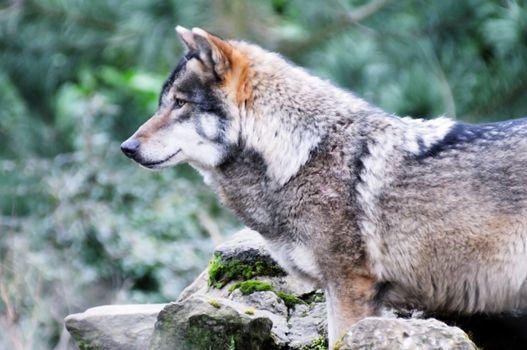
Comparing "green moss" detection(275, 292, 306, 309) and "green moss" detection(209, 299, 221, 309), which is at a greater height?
"green moss" detection(209, 299, 221, 309)

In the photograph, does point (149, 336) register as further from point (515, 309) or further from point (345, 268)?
point (515, 309)

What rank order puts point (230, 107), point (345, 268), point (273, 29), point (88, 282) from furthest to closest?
point (273, 29) → point (88, 282) → point (230, 107) → point (345, 268)

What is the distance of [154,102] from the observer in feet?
44.5

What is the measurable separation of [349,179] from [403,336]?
159 cm

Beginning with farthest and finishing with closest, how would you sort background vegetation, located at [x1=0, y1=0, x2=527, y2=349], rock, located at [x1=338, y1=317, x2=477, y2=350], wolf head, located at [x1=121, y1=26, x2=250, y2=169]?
1. background vegetation, located at [x1=0, y1=0, x2=527, y2=349]
2. wolf head, located at [x1=121, y1=26, x2=250, y2=169]
3. rock, located at [x1=338, y1=317, x2=477, y2=350]

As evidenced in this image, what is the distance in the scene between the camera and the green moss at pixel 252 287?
6.40m

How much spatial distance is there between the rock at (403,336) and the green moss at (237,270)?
247cm

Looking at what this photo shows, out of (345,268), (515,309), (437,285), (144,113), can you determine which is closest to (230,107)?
(345,268)

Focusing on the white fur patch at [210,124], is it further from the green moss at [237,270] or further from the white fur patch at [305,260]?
the green moss at [237,270]

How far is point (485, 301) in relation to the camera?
552 centimetres

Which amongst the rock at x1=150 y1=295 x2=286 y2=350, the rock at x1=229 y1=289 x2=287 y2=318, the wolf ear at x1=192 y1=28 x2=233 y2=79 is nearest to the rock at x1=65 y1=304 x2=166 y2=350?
the rock at x1=150 y1=295 x2=286 y2=350

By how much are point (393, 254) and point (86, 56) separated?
8842mm

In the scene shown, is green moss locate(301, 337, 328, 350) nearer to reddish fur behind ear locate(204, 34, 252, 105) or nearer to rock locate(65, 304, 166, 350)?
rock locate(65, 304, 166, 350)

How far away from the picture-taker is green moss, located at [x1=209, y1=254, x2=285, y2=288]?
6.67 metres
